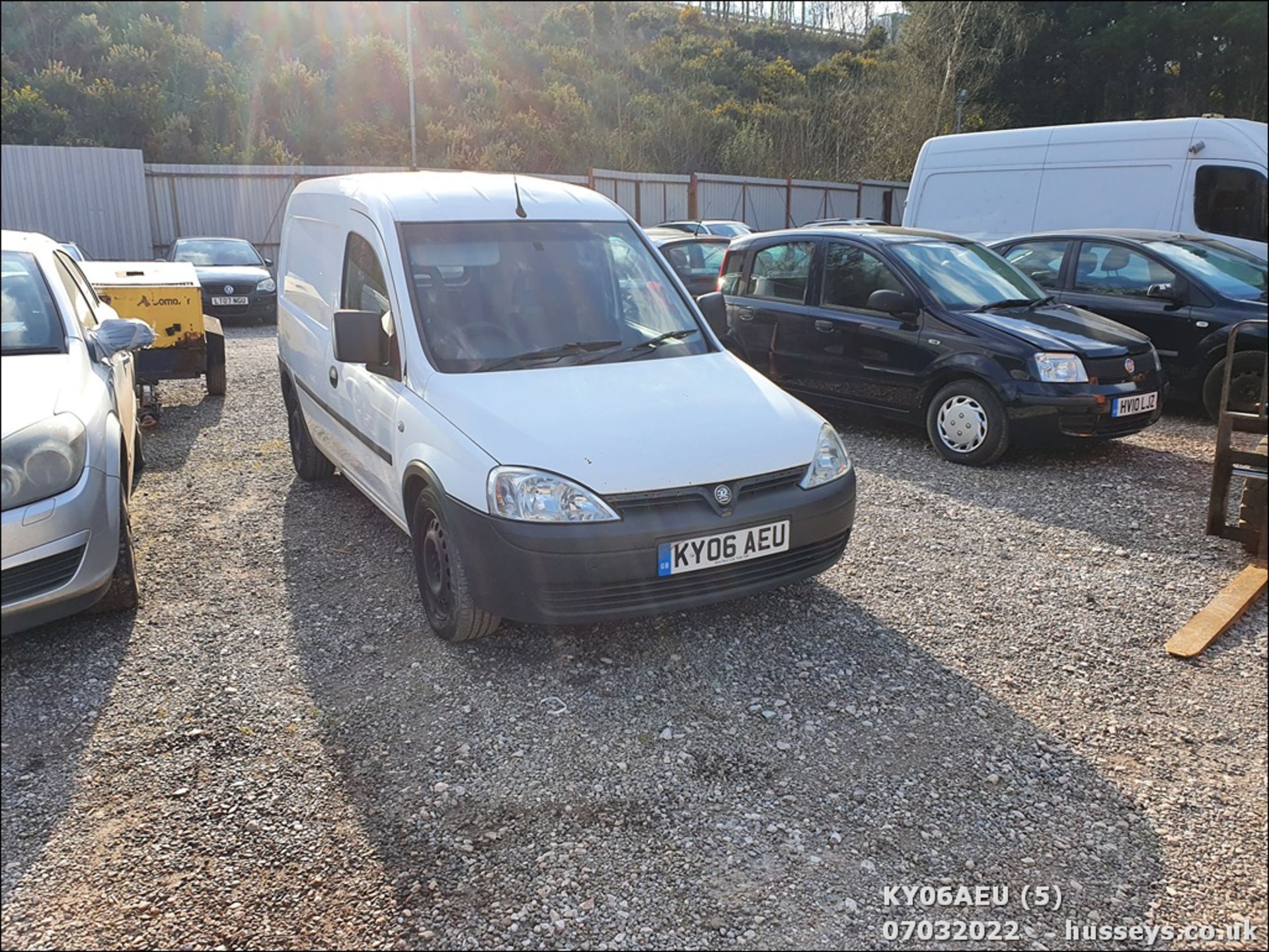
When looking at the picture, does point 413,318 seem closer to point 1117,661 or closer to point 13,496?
point 13,496

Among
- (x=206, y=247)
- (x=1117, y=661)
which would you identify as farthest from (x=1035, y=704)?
(x=206, y=247)

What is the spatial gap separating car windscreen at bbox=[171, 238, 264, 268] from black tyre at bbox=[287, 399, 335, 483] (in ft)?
31.2

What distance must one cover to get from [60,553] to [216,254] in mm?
13076

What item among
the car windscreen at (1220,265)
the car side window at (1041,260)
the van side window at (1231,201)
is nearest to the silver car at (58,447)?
the car side window at (1041,260)

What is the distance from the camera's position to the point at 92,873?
246 cm

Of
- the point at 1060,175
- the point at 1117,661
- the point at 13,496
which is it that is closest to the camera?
the point at 13,496

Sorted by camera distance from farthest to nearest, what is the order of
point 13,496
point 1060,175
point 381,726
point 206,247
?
point 206,247
point 1060,175
point 381,726
point 13,496

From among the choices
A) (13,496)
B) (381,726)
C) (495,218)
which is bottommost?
(381,726)

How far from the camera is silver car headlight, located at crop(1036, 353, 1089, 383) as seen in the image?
20.3 ft

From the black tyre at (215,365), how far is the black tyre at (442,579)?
5.64 metres

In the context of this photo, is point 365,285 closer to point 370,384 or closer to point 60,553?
point 370,384

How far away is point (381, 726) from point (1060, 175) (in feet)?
33.1

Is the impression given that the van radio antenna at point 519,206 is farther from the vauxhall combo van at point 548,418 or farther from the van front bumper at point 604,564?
the van front bumper at point 604,564

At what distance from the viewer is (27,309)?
13.0ft
